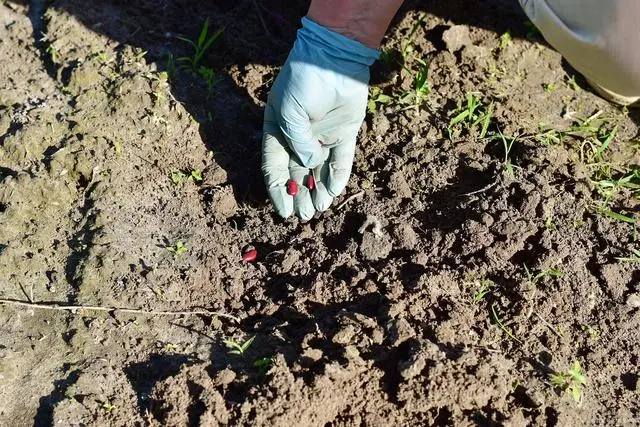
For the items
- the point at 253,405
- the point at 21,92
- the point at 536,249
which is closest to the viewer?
the point at 253,405

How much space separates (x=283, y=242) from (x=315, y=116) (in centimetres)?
53

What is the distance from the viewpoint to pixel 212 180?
2783 millimetres

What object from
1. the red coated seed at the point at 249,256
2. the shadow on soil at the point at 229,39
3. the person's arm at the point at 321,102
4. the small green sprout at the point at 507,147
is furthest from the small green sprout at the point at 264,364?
the small green sprout at the point at 507,147

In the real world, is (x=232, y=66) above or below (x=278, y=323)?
above

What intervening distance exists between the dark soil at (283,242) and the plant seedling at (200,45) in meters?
0.05

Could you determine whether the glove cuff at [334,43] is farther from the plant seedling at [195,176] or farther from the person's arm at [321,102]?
the plant seedling at [195,176]

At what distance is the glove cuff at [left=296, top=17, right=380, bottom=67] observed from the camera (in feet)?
8.62

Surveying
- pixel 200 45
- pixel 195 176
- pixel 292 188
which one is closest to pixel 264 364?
pixel 292 188

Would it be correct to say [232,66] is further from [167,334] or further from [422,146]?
[167,334]

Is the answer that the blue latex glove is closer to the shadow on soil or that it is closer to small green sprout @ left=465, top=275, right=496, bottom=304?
the shadow on soil

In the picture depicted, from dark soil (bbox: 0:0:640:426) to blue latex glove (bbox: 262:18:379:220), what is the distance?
0.35 ft

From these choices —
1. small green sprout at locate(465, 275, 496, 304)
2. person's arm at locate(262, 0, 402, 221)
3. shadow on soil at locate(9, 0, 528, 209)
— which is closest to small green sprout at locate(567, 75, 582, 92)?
shadow on soil at locate(9, 0, 528, 209)

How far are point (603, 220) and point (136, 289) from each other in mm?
1761

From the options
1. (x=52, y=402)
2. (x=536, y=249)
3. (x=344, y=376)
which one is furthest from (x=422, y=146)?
(x=52, y=402)
